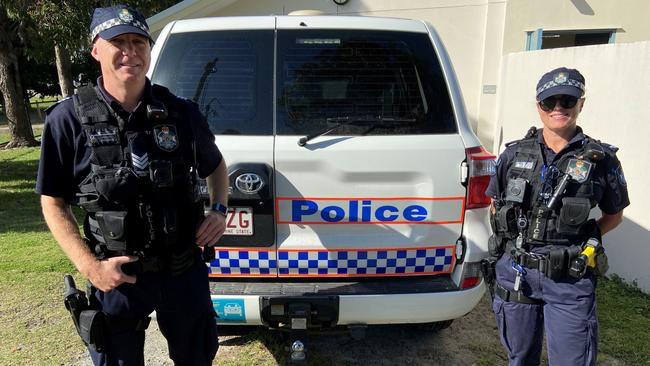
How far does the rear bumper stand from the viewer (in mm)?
Answer: 2152

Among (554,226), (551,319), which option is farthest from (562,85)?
(551,319)

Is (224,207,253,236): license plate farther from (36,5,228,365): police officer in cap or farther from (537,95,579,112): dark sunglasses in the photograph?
(537,95,579,112): dark sunglasses

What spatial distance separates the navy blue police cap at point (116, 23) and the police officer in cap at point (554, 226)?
5.54ft

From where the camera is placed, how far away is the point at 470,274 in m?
2.24

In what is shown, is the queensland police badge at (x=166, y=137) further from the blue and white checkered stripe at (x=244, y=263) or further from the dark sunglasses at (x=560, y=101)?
the dark sunglasses at (x=560, y=101)

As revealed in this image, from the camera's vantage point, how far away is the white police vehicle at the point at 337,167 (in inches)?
83.5

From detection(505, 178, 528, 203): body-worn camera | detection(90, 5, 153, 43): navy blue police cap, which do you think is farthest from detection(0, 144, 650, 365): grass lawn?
detection(90, 5, 153, 43): navy blue police cap

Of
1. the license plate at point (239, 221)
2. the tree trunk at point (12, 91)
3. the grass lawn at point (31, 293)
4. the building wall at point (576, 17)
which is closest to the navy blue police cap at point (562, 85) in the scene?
the license plate at point (239, 221)

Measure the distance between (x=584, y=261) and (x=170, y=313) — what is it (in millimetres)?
1746

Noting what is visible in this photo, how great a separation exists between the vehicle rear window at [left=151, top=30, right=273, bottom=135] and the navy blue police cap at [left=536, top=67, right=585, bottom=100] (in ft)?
4.10

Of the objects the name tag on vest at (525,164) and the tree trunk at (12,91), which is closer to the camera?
the name tag on vest at (525,164)

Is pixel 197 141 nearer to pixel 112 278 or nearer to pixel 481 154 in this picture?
pixel 112 278

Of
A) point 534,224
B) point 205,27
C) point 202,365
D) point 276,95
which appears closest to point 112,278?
point 202,365

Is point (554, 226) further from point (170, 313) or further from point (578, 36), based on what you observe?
point (578, 36)
